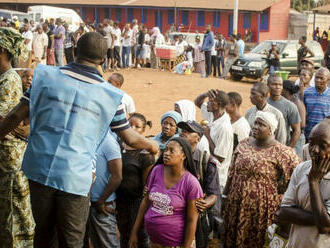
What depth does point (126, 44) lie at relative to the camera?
21.9 m

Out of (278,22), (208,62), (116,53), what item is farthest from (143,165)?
(278,22)

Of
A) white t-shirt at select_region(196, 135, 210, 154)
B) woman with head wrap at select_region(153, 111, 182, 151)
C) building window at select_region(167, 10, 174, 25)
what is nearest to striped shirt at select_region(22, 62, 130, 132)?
white t-shirt at select_region(196, 135, 210, 154)

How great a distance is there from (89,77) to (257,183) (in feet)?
8.26

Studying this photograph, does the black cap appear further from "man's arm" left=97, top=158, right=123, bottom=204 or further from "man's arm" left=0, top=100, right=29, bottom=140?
"man's arm" left=0, top=100, right=29, bottom=140

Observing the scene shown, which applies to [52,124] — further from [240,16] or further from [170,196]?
[240,16]

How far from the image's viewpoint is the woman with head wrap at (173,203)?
409 cm

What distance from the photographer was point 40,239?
10.1 feet

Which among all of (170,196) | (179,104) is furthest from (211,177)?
(179,104)

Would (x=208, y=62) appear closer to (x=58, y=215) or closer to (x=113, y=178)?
(x=113, y=178)

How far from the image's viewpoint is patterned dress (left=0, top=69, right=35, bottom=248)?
4.05m

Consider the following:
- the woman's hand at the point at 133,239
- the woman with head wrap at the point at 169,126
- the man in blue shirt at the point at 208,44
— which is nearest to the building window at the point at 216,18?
the man in blue shirt at the point at 208,44

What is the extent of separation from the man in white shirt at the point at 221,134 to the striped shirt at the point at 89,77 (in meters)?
2.83

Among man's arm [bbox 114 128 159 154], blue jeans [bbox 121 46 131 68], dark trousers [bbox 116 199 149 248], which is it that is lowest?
dark trousers [bbox 116 199 149 248]

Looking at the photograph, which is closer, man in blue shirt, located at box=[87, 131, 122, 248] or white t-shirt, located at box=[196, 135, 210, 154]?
man in blue shirt, located at box=[87, 131, 122, 248]
